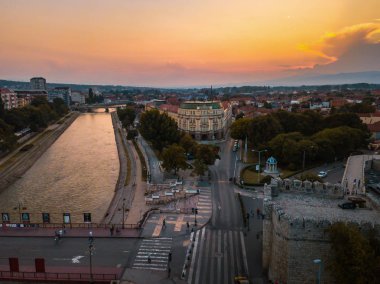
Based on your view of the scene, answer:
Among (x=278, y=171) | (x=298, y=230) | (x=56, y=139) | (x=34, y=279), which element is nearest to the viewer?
(x=298, y=230)

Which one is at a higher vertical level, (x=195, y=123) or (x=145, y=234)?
(x=195, y=123)

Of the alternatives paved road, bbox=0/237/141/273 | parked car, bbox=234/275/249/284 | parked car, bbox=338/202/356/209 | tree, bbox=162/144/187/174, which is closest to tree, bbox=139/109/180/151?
tree, bbox=162/144/187/174

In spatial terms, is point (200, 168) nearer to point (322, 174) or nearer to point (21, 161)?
point (322, 174)

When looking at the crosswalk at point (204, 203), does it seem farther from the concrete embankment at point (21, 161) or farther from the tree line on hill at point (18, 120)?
the tree line on hill at point (18, 120)

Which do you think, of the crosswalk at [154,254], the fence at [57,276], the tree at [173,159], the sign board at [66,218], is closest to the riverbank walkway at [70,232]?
the sign board at [66,218]

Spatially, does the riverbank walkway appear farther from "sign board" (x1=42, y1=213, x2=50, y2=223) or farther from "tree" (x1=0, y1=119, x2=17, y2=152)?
"tree" (x1=0, y1=119, x2=17, y2=152)

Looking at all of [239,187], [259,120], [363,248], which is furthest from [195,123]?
[363,248]

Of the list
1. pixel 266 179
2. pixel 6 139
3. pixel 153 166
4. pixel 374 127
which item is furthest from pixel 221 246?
pixel 374 127

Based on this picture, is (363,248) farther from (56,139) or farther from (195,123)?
(56,139)

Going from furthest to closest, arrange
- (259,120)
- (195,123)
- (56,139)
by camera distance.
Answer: (56,139), (195,123), (259,120)
